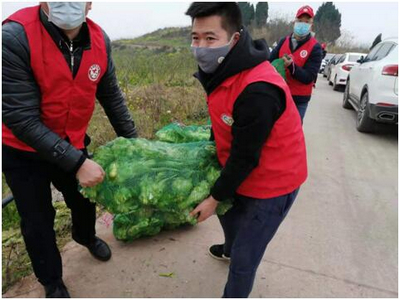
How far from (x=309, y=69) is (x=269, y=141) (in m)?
2.32

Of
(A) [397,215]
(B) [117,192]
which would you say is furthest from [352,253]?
(B) [117,192]

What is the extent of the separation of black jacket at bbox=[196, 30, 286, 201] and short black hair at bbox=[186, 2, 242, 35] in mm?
61

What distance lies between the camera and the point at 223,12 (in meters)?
1.46

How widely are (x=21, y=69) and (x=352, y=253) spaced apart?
2624mm

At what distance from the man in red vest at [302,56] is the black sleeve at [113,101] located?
191 cm

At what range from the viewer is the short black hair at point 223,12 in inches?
56.4

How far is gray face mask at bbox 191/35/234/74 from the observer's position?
5.03ft

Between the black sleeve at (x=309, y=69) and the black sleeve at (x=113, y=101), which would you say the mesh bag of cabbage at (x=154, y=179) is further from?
the black sleeve at (x=309, y=69)

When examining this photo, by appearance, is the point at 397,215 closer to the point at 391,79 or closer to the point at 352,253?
the point at 352,253

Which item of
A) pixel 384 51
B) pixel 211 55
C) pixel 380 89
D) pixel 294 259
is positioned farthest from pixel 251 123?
pixel 384 51

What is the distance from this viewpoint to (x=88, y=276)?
238 centimetres

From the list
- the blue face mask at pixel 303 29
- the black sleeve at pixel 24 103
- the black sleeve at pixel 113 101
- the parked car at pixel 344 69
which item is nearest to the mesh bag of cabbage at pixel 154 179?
the black sleeve at pixel 24 103

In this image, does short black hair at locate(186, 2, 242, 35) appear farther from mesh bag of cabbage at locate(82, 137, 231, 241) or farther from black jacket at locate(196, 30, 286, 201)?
mesh bag of cabbage at locate(82, 137, 231, 241)

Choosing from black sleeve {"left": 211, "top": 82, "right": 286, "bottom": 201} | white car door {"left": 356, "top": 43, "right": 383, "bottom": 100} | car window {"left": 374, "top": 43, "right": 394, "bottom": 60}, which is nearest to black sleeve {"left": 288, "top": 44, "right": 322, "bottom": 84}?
black sleeve {"left": 211, "top": 82, "right": 286, "bottom": 201}
